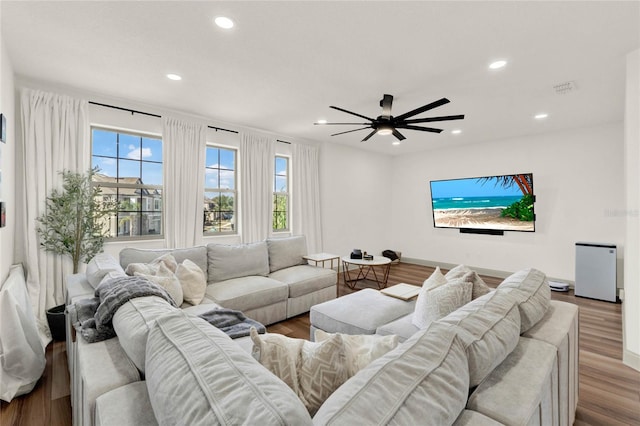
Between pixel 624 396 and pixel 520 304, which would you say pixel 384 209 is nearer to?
pixel 624 396

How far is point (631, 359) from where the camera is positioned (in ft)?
8.29

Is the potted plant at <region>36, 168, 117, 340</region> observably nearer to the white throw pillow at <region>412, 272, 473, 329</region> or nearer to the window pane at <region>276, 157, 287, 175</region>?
the window pane at <region>276, 157, 287, 175</region>

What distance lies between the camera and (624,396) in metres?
2.13

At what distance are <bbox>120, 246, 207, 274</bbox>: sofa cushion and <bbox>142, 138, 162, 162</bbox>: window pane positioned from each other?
1502mm

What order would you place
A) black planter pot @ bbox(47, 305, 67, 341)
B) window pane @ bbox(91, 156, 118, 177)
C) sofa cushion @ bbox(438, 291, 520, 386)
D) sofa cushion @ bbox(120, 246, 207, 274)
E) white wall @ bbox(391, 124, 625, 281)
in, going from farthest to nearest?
white wall @ bbox(391, 124, 625, 281)
window pane @ bbox(91, 156, 118, 177)
sofa cushion @ bbox(120, 246, 207, 274)
black planter pot @ bbox(47, 305, 67, 341)
sofa cushion @ bbox(438, 291, 520, 386)

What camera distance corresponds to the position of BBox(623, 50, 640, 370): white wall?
2518 mm

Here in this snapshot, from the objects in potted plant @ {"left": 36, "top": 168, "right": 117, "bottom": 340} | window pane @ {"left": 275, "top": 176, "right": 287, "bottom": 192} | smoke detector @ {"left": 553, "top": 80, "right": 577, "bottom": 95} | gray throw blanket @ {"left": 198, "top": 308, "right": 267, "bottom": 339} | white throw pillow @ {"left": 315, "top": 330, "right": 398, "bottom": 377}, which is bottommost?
gray throw blanket @ {"left": 198, "top": 308, "right": 267, "bottom": 339}

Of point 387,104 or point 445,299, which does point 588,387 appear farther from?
point 387,104

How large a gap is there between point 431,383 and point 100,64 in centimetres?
355

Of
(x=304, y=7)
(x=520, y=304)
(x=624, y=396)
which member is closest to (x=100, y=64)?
(x=304, y=7)

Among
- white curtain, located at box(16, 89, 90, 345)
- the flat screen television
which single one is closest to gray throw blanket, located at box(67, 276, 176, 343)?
white curtain, located at box(16, 89, 90, 345)

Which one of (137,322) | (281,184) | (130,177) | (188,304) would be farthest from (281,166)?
(137,322)

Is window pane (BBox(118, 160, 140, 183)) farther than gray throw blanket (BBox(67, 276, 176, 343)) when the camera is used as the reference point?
Yes

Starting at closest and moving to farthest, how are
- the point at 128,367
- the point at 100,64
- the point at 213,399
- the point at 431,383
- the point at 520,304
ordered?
the point at 213,399, the point at 431,383, the point at 128,367, the point at 520,304, the point at 100,64
